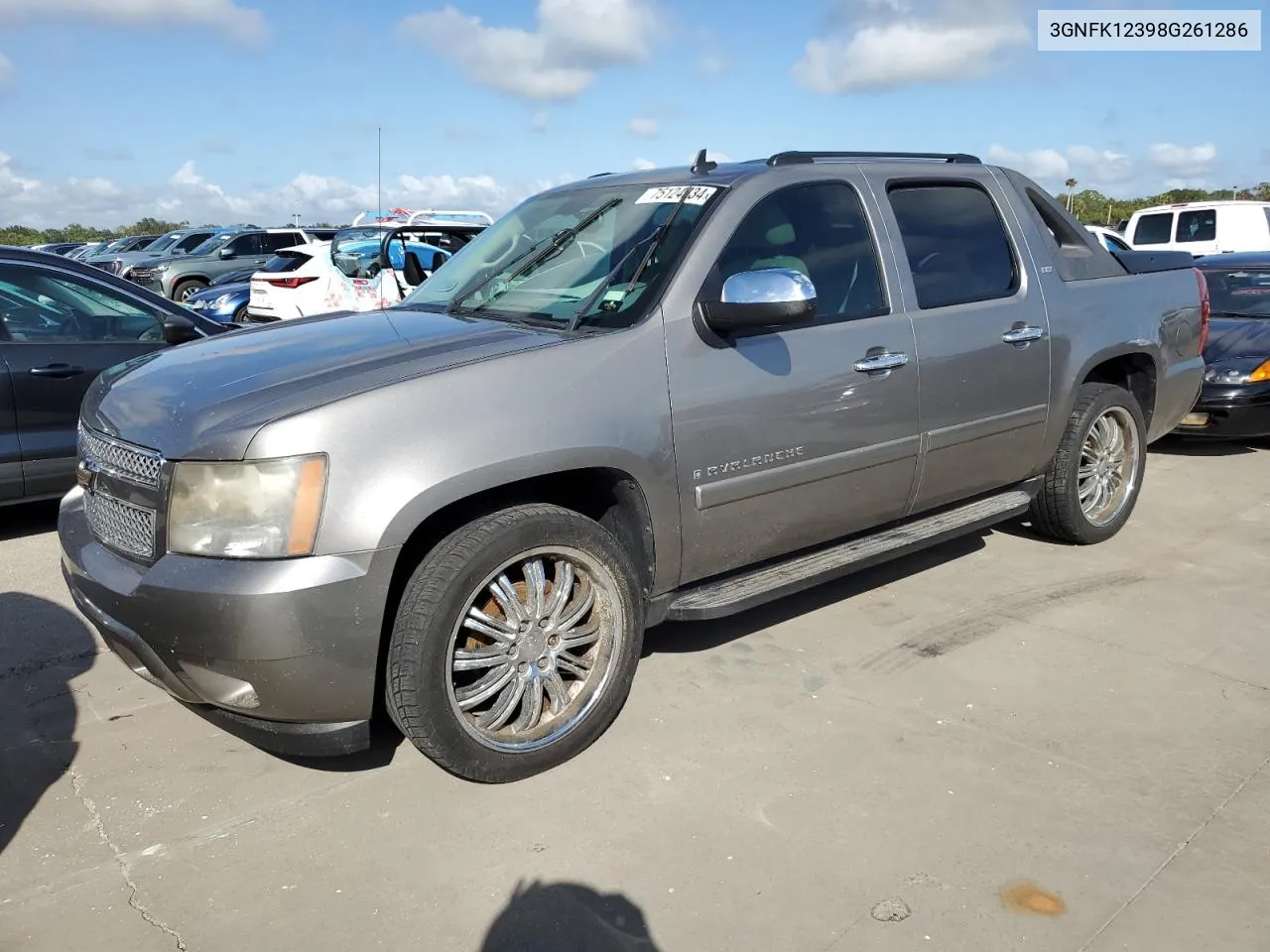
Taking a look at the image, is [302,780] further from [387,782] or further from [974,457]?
[974,457]

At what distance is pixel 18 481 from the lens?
216 inches

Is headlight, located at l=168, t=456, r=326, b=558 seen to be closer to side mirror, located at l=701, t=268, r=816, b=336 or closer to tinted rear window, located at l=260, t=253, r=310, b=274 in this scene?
side mirror, located at l=701, t=268, r=816, b=336

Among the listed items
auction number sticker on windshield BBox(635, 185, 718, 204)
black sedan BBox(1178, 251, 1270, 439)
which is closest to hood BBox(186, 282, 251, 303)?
black sedan BBox(1178, 251, 1270, 439)

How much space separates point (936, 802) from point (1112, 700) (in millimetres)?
1062

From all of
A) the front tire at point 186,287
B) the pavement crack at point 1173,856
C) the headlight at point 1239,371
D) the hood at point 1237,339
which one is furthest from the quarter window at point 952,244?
the front tire at point 186,287

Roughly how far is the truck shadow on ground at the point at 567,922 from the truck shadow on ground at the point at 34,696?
1.52m

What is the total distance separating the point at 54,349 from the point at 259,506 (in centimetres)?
372

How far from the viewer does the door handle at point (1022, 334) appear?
4500mm

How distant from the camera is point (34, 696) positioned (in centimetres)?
387

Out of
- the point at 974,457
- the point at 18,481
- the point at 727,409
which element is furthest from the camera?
the point at 18,481

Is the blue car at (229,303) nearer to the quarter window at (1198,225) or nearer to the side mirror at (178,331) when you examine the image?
the side mirror at (178,331)

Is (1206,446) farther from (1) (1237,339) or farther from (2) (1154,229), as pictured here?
(2) (1154,229)

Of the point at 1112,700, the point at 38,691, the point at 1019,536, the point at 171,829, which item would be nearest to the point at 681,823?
the point at 171,829

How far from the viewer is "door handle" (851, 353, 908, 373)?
12.8 ft
